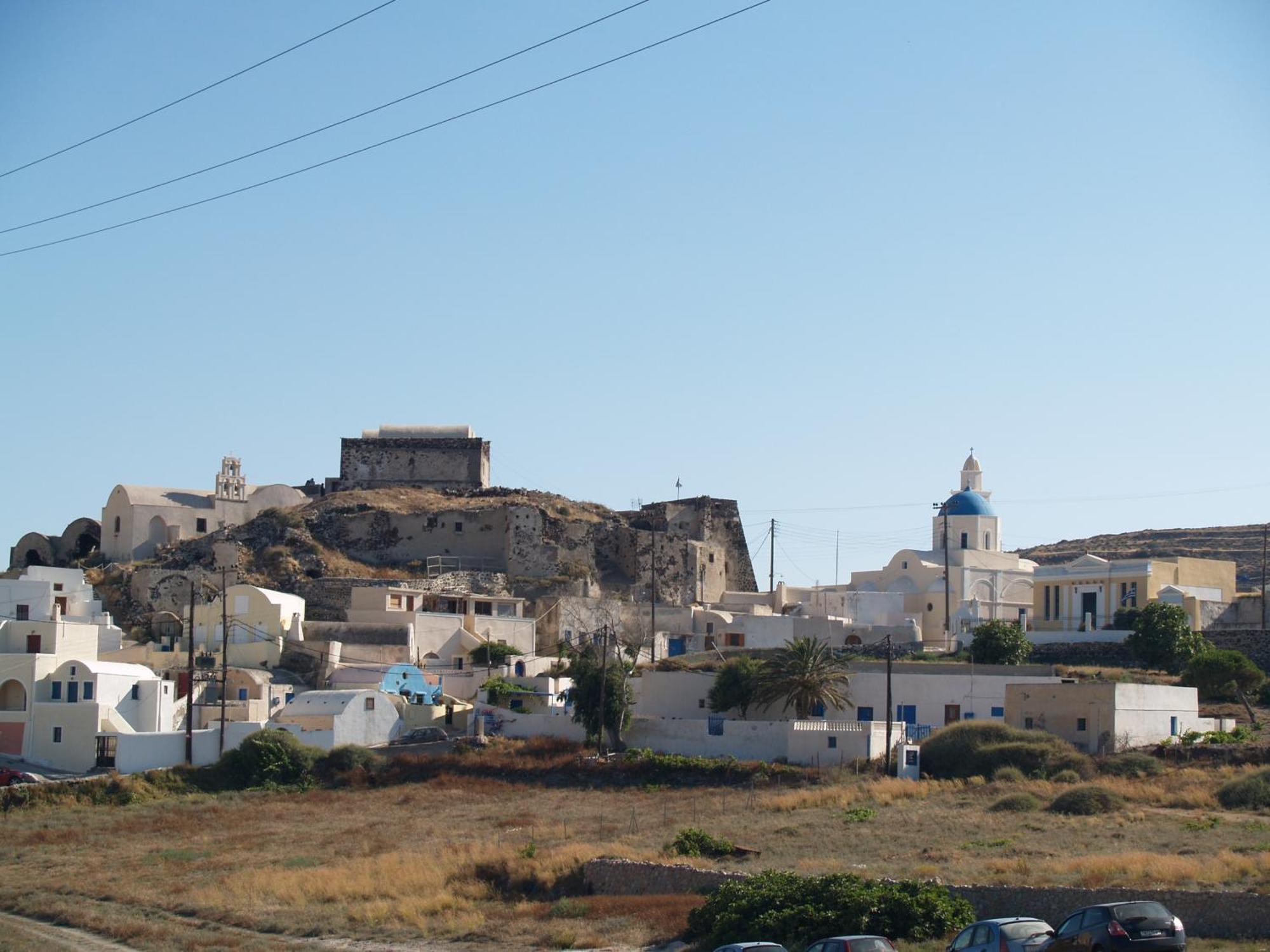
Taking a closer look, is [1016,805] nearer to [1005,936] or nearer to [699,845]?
[699,845]

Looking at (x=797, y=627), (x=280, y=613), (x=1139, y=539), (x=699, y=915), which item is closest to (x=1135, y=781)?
(x=699, y=915)

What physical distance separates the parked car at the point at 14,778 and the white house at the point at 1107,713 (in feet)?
85.5

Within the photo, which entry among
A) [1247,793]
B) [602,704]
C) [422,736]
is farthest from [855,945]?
[422,736]

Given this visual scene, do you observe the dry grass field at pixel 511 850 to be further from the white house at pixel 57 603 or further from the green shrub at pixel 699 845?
the white house at pixel 57 603

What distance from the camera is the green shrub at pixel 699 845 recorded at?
30.7 metres

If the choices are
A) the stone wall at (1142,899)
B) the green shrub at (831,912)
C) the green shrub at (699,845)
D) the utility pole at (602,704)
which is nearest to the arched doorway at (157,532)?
the utility pole at (602,704)

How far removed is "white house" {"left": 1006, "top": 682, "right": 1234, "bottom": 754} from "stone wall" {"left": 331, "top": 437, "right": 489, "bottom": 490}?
34.6m

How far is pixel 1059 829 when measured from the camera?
101ft

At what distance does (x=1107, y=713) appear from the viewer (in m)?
42.0

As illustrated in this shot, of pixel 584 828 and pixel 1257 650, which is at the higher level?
pixel 1257 650

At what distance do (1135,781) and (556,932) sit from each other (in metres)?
16.5

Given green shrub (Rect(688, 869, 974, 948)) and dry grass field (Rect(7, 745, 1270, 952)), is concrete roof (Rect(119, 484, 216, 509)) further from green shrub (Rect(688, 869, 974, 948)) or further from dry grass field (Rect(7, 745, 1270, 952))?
green shrub (Rect(688, 869, 974, 948))

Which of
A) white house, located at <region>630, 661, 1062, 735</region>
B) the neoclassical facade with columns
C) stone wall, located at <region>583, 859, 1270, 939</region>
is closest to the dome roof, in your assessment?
the neoclassical facade with columns

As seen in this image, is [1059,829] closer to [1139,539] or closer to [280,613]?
[280,613]
